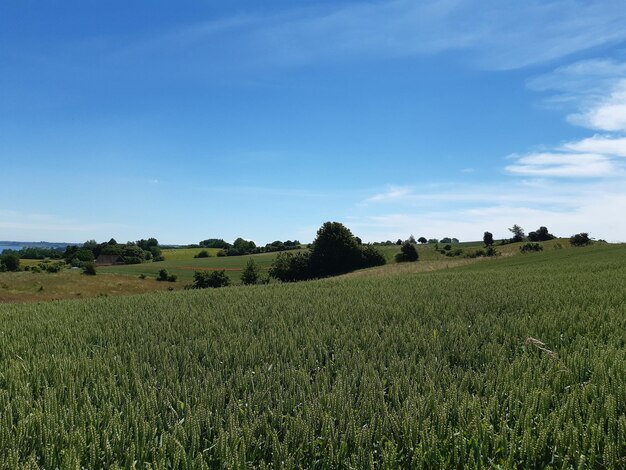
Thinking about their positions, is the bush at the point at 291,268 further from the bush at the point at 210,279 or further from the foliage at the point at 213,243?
the foliage at the point at 213,243

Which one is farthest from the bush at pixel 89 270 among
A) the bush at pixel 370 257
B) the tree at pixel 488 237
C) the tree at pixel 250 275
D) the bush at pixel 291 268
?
the tree at pixel 488 237

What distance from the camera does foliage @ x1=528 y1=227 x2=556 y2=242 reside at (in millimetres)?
97375

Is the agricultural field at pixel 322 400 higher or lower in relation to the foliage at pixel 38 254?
lower

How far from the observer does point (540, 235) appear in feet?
326

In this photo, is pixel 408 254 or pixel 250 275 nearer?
pixel 250 275

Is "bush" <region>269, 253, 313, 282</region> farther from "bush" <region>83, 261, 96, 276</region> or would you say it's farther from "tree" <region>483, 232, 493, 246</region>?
"tree" <region>483, 232, 493, 246</region>

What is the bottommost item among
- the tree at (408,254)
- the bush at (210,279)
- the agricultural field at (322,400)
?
the bush at (210,279)

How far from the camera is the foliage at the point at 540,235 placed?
9738 centimetres

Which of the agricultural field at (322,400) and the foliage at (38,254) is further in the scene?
the foliage at (38,254)

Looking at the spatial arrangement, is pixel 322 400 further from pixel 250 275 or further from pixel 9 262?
pixel 9 262

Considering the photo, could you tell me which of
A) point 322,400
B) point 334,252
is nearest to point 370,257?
point 334,252

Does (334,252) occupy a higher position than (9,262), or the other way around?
(334,252)

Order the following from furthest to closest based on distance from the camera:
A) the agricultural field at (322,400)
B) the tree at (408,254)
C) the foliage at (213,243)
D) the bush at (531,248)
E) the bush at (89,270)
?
the foliage at (213,243)
the tree at (408,254)
the bush at (531,248)
the bush at (89,270)
the agricultural field at (322,400)

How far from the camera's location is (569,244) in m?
78.7
